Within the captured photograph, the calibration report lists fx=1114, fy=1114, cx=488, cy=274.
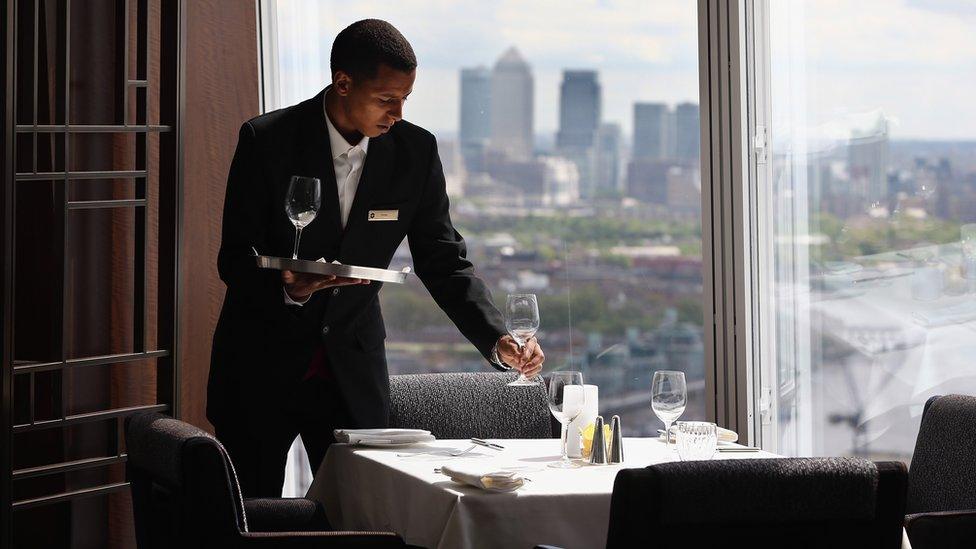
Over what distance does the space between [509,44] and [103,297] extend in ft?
7.35

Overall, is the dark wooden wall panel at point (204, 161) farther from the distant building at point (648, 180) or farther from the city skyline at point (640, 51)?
the distant building at point (648, 180)

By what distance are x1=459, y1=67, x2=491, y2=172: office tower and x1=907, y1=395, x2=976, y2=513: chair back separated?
2.60 m

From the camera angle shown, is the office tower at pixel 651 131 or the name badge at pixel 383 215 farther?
the office tower at pixel 651 131

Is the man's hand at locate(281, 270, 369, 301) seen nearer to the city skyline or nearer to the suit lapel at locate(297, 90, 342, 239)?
the suit lapel at locate(297, 90, 342, 239)

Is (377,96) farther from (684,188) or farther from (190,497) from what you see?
(684,188)

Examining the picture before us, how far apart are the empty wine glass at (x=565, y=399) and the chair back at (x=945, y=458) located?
930 mm

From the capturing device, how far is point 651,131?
4.71m

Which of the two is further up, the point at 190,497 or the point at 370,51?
the point at 370,51

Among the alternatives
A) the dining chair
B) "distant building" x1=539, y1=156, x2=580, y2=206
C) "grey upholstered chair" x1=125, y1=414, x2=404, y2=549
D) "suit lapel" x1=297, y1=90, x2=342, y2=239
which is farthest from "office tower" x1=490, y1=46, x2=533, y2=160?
the dining chair

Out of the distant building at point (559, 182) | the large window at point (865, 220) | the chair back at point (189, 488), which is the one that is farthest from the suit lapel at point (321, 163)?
the distant building at point (559, 182)

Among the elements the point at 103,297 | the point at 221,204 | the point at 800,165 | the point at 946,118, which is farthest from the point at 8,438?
the point at 946,118

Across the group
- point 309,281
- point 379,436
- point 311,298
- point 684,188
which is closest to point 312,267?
point 309,281

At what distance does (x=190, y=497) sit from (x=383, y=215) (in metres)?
1.18

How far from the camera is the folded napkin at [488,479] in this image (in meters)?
2.13
